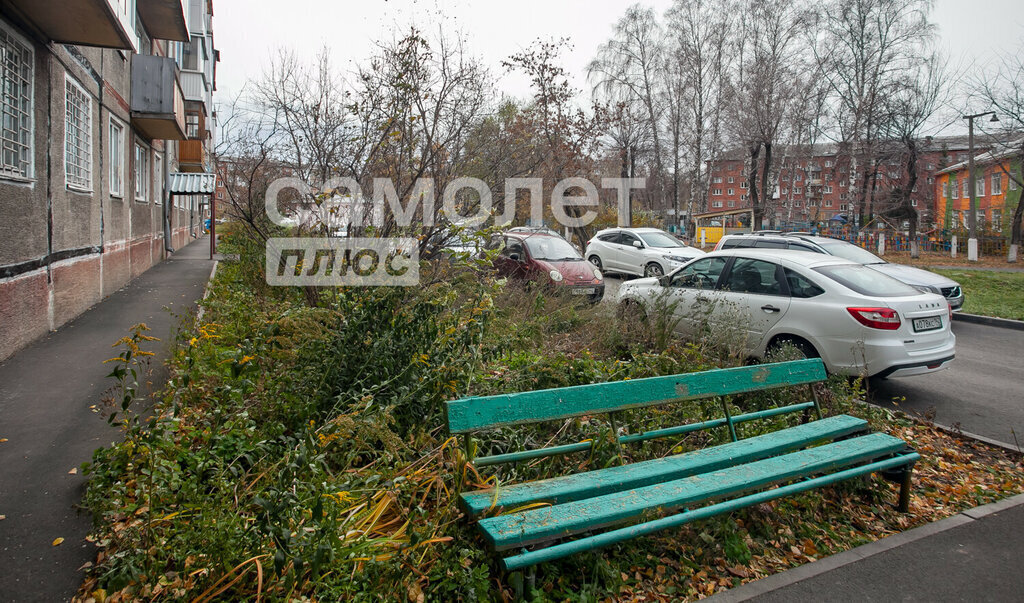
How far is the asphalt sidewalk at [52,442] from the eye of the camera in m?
3.04

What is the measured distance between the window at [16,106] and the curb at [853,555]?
744 centimetres

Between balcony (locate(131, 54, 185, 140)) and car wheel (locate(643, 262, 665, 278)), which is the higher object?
balcony (locate(131, 54, 185, 140))

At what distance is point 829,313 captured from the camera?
6.44 metres

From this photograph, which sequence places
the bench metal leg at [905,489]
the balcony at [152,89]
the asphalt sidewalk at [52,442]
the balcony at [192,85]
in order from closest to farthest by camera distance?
the asphalt sidewalk at [52,442], the bench metal leg at [905,489], the balcony at [152,89], the balcony at [192,85]

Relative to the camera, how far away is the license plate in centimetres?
628

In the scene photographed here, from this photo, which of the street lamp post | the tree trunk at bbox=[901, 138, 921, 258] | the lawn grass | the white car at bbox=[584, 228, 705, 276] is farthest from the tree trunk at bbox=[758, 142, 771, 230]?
the white car at bbox=[584, 228, 705, 276]

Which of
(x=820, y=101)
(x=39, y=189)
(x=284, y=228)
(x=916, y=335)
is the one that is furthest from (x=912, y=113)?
(x=39, y=189)

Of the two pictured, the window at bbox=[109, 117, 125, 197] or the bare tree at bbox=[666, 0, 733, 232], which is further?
the bare tree at bbox=[666, 0, 733, 232]

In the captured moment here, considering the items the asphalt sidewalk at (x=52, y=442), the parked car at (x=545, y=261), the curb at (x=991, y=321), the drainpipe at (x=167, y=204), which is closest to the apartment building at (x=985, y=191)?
the curb at (x=991, y=321)

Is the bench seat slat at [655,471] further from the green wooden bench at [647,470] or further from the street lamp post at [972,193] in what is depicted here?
the street lamp post at [972,193]

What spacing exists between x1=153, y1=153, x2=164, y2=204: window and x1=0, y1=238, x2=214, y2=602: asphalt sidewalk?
9.67 metres

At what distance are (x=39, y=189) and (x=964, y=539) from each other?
9.15 m

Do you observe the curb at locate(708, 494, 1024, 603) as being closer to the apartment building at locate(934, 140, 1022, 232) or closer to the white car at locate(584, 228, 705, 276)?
the white car at locate(584, 228, 705, 276)

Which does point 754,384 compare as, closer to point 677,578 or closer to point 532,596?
point 677,578
